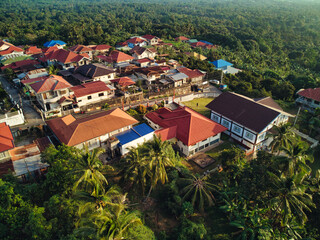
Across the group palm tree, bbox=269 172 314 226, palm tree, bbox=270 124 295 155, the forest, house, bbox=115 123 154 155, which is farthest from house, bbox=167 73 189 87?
palm tree, bbox=269 172 314 226

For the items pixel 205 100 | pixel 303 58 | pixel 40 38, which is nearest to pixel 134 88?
pixel 205 100

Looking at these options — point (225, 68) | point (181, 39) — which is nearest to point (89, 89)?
point (225, 68)

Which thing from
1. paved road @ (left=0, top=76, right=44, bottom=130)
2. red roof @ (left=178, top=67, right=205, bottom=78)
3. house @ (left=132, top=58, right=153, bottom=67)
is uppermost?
house @ (left=132, top=58, right=153, bottom=67)

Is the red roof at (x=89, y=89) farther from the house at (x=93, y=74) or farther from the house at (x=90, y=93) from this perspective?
the house at (x=93, y=74)

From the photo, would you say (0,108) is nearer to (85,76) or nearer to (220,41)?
(85,76)

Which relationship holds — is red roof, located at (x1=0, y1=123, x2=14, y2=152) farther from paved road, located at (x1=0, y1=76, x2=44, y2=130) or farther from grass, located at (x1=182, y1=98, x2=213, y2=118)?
grass, located at (x1=182, y1=98, x2=213, y2=118)

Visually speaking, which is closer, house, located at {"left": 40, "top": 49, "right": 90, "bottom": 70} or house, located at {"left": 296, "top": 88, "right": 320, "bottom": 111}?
house, located at {"left": 296, "top": 88, "right": 320, "bottom": 111}
